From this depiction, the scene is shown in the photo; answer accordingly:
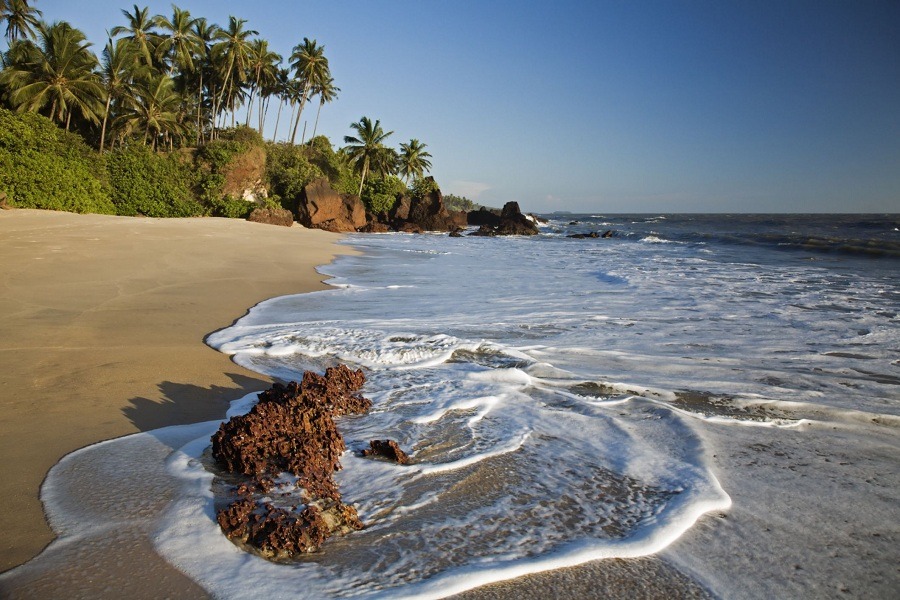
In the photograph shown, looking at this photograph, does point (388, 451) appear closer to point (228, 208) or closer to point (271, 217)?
point (271, 217)

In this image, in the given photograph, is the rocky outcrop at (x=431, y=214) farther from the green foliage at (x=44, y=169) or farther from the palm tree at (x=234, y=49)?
the green foliage at (x=44, y=169)

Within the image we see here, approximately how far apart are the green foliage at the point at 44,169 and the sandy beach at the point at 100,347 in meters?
12.3

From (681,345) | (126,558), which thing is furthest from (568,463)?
(681,345)

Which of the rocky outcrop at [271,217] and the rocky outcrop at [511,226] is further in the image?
the rocky outcrop at [511,226]

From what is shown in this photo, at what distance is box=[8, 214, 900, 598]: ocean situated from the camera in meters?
2.08

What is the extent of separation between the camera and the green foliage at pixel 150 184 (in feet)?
89.6

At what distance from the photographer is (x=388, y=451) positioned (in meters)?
2.95

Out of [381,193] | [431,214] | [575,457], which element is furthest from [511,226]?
[575,457]

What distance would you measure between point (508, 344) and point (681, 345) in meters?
2.05

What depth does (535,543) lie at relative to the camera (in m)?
2.21

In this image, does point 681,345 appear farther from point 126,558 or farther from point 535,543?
point 126,558

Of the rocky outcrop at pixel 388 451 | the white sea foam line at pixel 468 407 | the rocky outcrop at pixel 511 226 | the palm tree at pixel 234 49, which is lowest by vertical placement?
the white sea foam line at pixel 468 407

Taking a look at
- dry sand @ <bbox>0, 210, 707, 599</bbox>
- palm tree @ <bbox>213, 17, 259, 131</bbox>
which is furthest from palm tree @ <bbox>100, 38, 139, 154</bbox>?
dry sand @ <bbox>0, 210, 707, 599</bbox>

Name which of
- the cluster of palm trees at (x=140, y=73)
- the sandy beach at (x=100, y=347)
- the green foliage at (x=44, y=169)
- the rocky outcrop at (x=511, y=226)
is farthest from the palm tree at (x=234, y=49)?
the sandy beach at (x=100, y=347)
